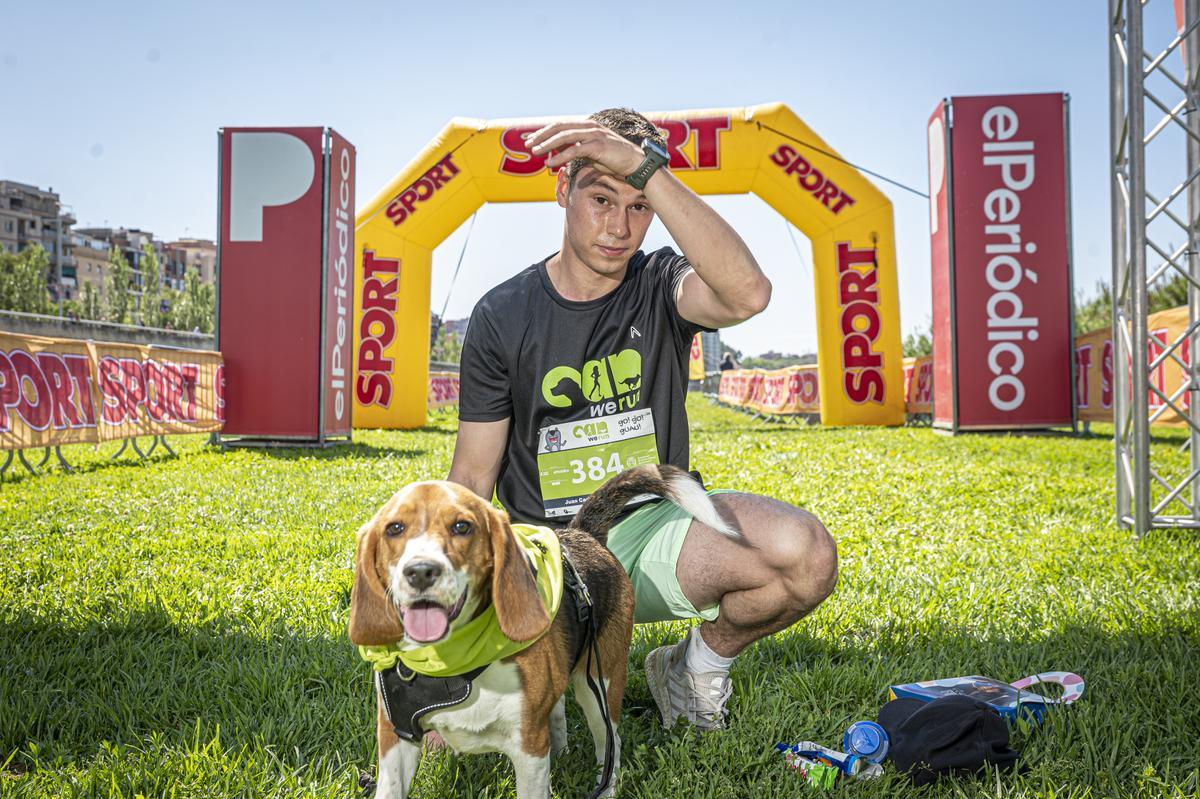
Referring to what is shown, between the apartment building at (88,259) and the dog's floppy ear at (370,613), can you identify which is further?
the apartment building at (88,259)

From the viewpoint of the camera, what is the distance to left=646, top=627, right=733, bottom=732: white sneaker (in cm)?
252

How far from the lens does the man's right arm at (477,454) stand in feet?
9.41

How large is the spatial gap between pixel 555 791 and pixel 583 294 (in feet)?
5.12

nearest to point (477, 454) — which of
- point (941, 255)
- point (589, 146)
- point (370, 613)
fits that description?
point (370, 613)

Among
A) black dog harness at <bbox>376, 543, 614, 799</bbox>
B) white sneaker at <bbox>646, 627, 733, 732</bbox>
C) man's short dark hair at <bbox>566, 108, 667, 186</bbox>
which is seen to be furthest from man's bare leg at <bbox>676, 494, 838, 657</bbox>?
man's short dark hair at <bbox>566, 108, 667, 186</bbox>

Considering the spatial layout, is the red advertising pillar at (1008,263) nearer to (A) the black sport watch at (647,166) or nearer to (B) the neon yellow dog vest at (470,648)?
(A) the black sport watch at (647,166)

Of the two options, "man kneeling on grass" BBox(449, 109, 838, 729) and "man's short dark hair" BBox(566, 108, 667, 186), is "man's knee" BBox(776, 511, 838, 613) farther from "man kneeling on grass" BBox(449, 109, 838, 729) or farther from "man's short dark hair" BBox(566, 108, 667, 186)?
"man's short dark hair" BBox(566, 108, 667, 186)

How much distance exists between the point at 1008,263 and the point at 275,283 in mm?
10614

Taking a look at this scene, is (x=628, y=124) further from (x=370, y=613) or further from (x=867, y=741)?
(x=867, y=741)

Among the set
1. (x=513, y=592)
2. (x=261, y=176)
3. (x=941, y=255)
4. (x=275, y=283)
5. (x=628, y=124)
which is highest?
(x=261, y=176)

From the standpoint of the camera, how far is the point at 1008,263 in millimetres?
12320

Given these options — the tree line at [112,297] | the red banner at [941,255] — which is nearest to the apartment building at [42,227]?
the tree line at [112,297]

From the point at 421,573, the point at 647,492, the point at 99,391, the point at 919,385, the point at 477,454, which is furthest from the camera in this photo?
the point at 919,385

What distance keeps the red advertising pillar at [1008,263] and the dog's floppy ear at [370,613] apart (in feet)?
39.8
